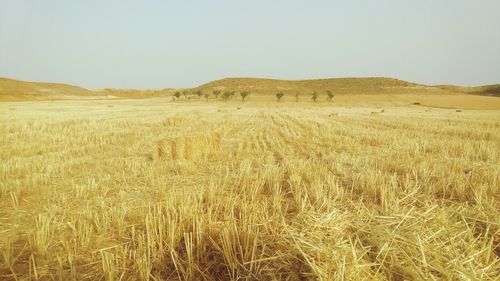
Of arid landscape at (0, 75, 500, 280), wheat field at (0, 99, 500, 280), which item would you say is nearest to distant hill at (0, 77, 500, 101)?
arid landscape at (0, 75, 500, 280)

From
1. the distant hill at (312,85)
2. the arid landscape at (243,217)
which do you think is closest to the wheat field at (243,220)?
the arid landscape at (243,217)

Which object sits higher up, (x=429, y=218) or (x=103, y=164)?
(x=429, y=218)

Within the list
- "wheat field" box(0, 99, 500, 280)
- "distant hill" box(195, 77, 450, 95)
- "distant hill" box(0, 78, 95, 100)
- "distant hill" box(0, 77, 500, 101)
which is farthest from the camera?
"distant hill" box(195, 77, 450, 95)

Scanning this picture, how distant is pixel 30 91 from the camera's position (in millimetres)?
114062

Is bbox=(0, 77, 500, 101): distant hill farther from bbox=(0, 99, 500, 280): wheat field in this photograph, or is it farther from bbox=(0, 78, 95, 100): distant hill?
bbox=(0, 99, 500, 280): wheat field

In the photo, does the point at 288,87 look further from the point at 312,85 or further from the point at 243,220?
the point at 243,220

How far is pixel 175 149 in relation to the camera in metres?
8.47

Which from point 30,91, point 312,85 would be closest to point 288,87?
point 312,85

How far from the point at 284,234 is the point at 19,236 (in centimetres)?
294

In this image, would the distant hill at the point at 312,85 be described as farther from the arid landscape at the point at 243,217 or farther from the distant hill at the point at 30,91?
the arid landscape at the point at 243,217

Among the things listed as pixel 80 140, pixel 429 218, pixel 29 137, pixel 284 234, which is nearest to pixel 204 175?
pixel 284 234

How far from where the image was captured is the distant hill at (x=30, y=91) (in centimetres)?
8046

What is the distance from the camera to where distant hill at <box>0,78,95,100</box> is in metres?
80.5

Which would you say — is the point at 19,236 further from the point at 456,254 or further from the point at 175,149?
the point at 175,149
